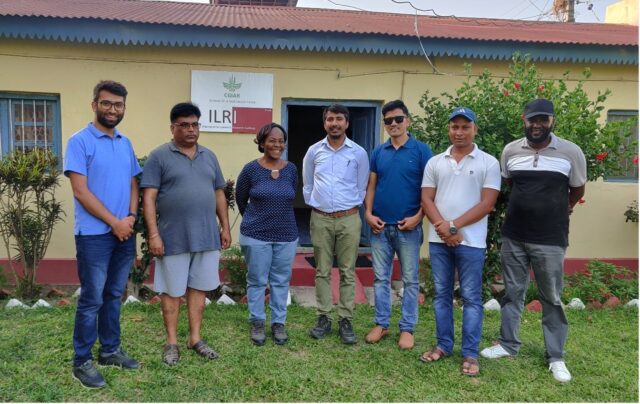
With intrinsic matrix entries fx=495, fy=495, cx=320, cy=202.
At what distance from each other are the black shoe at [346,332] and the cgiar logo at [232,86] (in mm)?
3244

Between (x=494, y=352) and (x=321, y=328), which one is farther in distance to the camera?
(x=321, y=328)

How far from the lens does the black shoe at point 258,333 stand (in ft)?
12.4

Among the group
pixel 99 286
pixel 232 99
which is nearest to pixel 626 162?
pixel 232 99

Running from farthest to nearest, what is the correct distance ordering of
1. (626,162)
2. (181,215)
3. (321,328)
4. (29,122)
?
(626,162), (29,122), (321,328), (181,215)

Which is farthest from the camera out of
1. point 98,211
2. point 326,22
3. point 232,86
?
point 326,22

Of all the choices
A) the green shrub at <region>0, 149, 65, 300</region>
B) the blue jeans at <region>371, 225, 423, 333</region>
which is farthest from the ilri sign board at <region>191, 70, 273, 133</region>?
the blue jeans at <region>371, 225, 423, 333</region>

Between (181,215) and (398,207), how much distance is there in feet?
5.06

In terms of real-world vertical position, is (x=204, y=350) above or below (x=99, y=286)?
below

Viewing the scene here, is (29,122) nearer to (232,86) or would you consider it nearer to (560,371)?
(232,86)

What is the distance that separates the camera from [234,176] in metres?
6.12

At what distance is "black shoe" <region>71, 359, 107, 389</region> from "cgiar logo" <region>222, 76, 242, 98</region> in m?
3.67

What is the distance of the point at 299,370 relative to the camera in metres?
3.38

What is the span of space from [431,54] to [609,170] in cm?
237

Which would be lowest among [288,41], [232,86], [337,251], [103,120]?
[337,251]
